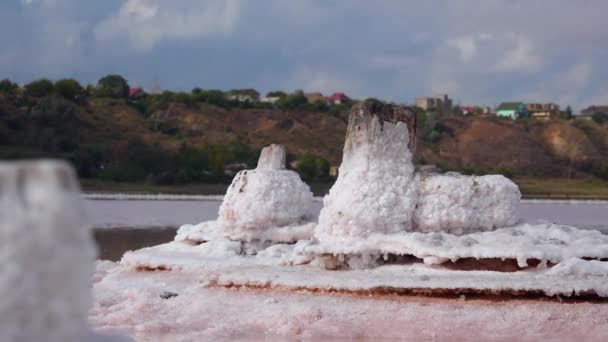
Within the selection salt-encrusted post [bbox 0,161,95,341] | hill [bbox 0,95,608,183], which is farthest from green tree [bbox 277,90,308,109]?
salt-encrusted post [bbox 0,161,95,341]

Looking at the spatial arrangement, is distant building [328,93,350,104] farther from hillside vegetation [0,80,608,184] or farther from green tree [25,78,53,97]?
green tree [25,78,53,97]

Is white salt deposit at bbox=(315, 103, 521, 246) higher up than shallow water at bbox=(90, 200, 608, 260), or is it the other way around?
white salt deposit at bbox=(315, 103, 521, 246)

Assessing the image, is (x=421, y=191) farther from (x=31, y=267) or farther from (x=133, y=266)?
(x=31, y=267)

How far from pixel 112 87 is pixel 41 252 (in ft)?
259

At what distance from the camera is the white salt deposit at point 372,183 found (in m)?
9.55

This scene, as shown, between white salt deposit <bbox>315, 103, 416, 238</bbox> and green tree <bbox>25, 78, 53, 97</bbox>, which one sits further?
green tree <bbox>25, 78, 53, 97</bbox>

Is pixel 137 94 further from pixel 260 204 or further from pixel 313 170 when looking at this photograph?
pixel 260 204

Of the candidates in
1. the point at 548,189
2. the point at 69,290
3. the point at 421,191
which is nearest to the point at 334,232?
the point at 421,191

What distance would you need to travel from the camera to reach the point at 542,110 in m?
112

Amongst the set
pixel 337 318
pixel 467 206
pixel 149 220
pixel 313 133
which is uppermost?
pixel 313 133

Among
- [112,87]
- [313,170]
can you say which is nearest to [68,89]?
[112,87]

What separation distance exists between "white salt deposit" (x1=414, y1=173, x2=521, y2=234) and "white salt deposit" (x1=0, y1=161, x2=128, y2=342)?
7410mm

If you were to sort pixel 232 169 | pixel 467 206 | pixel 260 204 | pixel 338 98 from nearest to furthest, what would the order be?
pixel 467 206 → pixel 260 204 → pixel 232 169 → pixel 338 98

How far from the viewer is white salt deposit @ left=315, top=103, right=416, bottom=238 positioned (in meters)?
9.55
